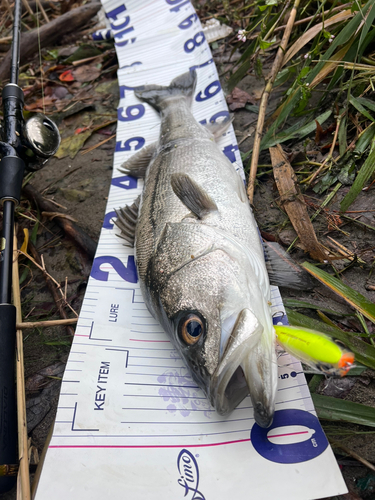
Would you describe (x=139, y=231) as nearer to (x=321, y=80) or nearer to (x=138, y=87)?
(x=321, y=80)

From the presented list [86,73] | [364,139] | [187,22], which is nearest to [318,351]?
[364,139]

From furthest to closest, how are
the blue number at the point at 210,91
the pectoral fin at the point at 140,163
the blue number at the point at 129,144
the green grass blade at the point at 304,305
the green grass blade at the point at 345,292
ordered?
1. the blue number at the point at 210,91
2. the blue number at the point at 129,144
3. the pectoral fin at the point at 140,163
4. the green grass blade at the point at 304,305
5. the green grass blade at the point at 345,292

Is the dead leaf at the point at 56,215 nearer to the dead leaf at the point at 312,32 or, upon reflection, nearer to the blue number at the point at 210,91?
the blue number at the point at 210,91

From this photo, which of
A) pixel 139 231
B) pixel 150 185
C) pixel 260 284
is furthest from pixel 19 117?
pixel 260 284

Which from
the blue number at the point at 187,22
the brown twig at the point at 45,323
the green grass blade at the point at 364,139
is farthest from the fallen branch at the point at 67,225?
the blue number at the point at 187,22

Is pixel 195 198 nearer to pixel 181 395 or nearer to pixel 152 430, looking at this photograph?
pixel 181 395

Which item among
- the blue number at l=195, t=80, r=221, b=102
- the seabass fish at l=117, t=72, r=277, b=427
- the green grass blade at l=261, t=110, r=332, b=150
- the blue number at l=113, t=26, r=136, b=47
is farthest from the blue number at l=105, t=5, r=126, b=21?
the green grass blade at l=261, t=110, r=332, b=150
